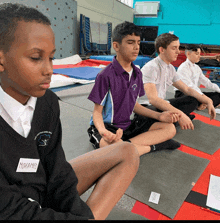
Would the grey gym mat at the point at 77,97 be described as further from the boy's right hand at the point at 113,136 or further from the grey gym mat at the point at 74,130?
the boy's right hand at the point at 113,136

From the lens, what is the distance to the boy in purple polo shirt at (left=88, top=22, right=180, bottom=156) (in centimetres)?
121

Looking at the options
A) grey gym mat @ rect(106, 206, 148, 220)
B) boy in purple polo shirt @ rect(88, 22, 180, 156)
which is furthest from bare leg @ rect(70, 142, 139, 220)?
boy in purple polo shirt @ rect(88, 22, 180, 156)

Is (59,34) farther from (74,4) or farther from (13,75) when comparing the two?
(13,75)

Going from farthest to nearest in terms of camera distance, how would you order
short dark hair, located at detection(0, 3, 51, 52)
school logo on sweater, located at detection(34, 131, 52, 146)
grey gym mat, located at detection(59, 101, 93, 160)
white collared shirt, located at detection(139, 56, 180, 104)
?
white collared shirt, located at detection(139, 56, 180, 104) < grey gym mat, located at detection(59, 101, 93, 160) < school logo on sweater, located at detection(34, 131, 52, 146) < short dark hair, located at detection(0, 3, 51, 52)

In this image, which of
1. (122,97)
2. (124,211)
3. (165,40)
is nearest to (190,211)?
(124,211)

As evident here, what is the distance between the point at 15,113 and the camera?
52 cm

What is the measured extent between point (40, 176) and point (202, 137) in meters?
1.47

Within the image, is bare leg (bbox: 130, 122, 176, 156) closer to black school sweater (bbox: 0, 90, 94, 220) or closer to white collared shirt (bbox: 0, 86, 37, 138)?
black school sweater (bbox: 0, 90, 94, 220)

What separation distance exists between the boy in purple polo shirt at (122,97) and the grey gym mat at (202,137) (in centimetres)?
23

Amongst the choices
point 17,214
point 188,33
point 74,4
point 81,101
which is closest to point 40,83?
point 17,214

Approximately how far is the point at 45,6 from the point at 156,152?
428 centimetres

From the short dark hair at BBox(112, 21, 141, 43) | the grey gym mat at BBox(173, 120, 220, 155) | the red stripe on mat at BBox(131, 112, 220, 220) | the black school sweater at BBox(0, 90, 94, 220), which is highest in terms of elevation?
the short dark hair at BBox(112, 21, 141, 43)

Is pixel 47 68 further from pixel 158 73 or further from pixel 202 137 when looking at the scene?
pixel 202 137

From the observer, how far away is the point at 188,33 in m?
7.30
